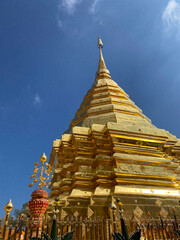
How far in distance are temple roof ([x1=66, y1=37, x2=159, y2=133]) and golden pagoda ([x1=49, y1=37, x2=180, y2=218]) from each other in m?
0.07

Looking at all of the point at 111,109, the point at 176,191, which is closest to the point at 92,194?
the point at 176,191

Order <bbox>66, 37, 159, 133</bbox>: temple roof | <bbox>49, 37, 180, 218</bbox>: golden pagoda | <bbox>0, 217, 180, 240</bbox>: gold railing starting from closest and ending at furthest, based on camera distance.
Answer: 1. <bbox>0, 217, 180, 240</bbox>: gold railing
2. <bbox>49, 37, 180, 218</bbox>: golden pagoda
3. <bbox>66, 37, 159, 133</bbox>: temple roof

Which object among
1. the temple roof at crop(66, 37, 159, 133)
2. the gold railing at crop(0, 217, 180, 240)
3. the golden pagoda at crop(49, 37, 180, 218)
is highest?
the temple roof at crop(66, 37, 159, 133)

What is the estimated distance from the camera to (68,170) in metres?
8.43

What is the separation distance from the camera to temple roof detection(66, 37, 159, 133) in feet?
32.6

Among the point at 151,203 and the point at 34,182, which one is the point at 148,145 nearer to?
the point at 151,203

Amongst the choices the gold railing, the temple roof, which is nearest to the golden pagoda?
the temple roof

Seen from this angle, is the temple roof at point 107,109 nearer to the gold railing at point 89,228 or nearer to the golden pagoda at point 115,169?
the golden pagoda at point 115,169

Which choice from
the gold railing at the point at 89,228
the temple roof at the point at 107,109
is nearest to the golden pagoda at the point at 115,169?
the temple roof at the point at 107,109

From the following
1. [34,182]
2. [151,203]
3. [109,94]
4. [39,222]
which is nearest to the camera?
[39,222]

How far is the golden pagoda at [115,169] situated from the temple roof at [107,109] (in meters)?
0.07

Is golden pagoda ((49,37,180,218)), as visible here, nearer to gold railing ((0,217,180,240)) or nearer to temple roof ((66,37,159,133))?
temple roof ((66,37,159,133))

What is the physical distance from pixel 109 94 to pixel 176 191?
6.56m

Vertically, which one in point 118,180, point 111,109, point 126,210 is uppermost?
point 111,109
